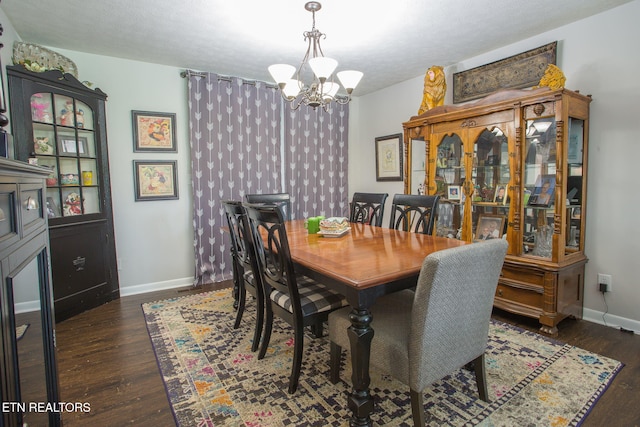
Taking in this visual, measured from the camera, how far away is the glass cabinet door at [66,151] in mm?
2711

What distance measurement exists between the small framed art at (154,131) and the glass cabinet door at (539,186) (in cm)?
342

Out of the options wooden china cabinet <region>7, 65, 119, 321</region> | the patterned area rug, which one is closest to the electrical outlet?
the patterned area rug

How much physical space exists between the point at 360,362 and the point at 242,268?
4.67ft

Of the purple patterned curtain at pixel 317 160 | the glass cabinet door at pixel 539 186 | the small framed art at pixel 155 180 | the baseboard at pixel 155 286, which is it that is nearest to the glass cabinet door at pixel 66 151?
the small framed art at pixel 155 180

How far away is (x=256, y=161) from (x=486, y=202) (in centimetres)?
256

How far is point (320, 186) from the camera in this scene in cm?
453

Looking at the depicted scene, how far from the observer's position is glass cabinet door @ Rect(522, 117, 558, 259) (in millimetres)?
2551

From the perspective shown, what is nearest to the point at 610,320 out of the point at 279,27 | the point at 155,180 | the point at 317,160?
the point at 317,160

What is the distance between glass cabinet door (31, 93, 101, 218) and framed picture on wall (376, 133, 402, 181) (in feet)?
10.8

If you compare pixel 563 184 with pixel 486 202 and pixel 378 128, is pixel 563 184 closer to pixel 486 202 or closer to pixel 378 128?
pixel 486 202

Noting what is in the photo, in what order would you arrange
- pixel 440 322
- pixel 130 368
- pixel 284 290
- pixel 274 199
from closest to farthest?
pixel 440 322, pixel 284 290, pixel 130 368, pixel 274 199

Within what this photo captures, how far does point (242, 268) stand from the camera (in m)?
2.60

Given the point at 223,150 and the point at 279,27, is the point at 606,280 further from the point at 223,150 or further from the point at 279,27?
the point at 223,150

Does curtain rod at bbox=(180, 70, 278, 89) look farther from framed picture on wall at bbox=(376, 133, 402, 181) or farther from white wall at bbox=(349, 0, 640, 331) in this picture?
white wall at bbox=(349, 0, 640, 331)
